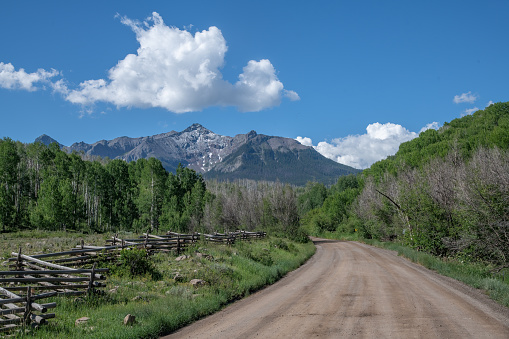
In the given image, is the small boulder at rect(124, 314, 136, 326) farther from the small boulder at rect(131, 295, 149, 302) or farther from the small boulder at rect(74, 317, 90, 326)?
the small boulder at rect(131, 295, 149, 302)

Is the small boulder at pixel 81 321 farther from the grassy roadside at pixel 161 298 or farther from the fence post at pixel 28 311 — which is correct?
the fence post at pixel 28 311

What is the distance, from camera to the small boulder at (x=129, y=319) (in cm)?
981

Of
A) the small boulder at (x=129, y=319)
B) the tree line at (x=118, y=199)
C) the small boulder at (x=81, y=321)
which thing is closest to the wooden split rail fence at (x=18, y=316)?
the small boulder at (x=81, y=321)

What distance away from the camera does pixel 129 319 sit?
9906 mm

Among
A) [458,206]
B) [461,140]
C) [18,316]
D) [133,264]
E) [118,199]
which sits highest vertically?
[461,140]

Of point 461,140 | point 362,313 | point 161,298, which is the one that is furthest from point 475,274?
point 461,140

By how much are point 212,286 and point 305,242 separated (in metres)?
32.4

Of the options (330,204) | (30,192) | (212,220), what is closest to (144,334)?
(212,220)

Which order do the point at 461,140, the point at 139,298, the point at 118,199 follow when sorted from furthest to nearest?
the point at 118,199 → the point at 461,140 → the point at 139,298

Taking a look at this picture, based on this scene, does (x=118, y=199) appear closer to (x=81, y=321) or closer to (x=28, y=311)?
(x=81, y=321)

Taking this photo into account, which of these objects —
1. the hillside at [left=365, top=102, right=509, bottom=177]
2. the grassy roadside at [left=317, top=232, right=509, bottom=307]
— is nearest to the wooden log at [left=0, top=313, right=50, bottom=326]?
the grassy roadside at [left=317, top=232, right=509, bottom=307]

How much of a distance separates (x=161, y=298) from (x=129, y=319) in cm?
299

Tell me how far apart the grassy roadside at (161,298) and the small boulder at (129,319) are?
15cm

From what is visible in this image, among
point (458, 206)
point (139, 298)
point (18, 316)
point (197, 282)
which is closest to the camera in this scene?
point (18, 316)
